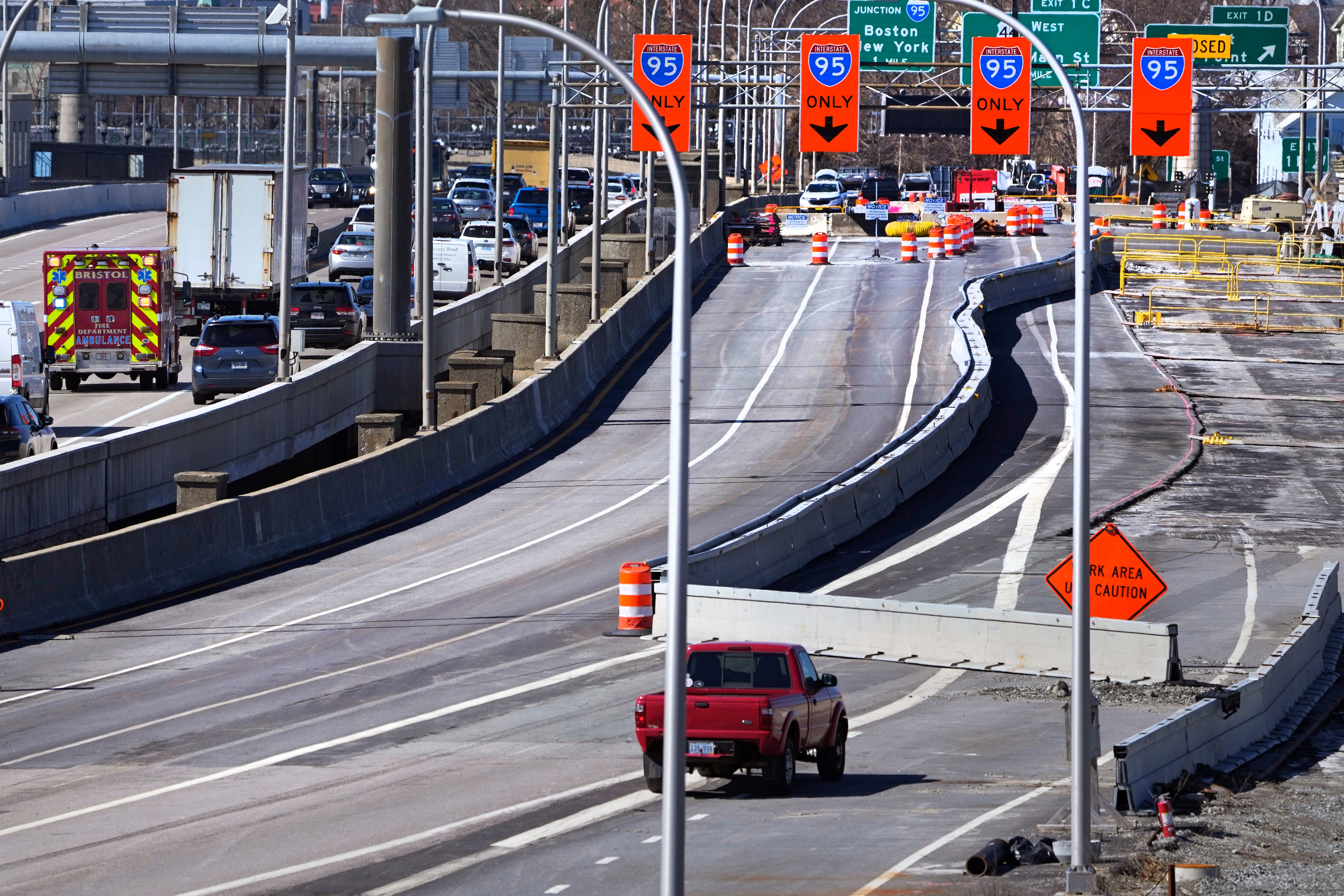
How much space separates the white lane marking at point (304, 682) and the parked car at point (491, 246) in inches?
1415

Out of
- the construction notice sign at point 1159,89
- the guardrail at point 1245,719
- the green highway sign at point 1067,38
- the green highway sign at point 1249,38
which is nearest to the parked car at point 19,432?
the guardrail at point 1245,719

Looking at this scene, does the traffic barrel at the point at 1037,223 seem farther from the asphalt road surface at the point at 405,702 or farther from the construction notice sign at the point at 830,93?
the asphalt road surface at the point at 405,702

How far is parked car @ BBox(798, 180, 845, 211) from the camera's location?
94.1 metres

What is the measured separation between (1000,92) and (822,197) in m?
59.5

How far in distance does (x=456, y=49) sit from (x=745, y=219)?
800 inches

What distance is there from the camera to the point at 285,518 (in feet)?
105

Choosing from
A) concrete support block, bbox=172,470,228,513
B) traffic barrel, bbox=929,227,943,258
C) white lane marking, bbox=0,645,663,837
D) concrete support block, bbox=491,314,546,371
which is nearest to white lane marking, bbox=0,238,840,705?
concrete support block, bbox=172,470,228,513

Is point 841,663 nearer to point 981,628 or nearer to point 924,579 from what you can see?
point 981,628

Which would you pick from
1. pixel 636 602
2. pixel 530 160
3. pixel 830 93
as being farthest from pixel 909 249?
pixel 636 602

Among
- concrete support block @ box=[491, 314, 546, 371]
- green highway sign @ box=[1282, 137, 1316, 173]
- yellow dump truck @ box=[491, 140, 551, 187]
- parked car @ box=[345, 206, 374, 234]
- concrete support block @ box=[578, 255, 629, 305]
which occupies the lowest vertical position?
concrete support block @ box=[491, 314, 546, 371]

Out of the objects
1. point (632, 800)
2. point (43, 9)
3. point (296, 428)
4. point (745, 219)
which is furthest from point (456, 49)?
point (632, 800)

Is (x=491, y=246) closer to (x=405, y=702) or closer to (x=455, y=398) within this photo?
(x=455, y=398)

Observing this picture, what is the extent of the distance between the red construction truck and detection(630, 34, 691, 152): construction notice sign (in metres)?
12.1

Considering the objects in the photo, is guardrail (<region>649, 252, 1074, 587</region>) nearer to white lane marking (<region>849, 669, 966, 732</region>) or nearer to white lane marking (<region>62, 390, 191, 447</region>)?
white lane marking (<region>849, 669, 966, 732</region>)
